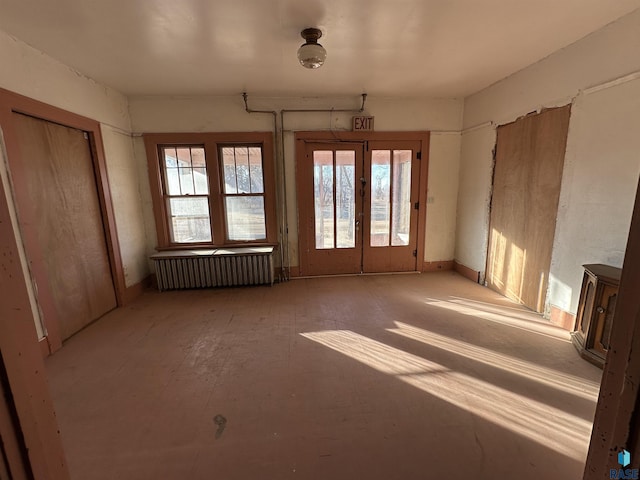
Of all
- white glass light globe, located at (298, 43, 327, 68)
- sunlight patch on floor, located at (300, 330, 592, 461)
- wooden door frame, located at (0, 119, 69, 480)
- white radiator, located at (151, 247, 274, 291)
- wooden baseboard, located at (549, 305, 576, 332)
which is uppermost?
white glass light globe, located at (298, 43, 327, 68)

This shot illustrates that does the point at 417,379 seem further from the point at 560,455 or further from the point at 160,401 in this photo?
the point at 160,401

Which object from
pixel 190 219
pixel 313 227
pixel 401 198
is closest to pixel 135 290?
pixel 190 219

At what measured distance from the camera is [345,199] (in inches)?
174

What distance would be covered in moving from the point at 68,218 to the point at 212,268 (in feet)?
5.44

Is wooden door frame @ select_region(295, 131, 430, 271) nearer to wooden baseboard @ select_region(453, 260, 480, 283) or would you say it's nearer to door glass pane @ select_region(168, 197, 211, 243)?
wooden baseboard @ select_region(453, 260, 480, 283)

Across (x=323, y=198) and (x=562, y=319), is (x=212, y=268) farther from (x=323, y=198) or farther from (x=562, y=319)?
(x=562, y=319)

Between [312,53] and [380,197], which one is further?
[380,197]

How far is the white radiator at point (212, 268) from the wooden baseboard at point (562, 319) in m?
3.35

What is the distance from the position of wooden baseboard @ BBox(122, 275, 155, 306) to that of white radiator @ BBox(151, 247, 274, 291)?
261 mm

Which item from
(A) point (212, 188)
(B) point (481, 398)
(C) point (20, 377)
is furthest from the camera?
(A) point (212, 188)

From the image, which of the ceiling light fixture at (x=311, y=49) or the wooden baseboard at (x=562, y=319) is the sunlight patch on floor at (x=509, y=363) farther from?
the ceiling light fixture at (x=311, y=49)

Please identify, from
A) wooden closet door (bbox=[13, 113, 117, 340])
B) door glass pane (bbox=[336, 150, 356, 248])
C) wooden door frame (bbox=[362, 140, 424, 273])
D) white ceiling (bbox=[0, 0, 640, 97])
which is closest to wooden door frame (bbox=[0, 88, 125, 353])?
wooden closet door (bbox=[13, 113, 117, 340])

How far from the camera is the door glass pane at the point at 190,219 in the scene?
168 inches

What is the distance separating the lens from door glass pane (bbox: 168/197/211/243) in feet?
14.0
